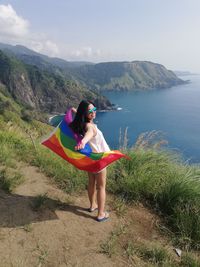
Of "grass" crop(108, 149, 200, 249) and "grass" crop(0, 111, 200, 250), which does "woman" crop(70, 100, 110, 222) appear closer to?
"grass" crop(0, 111, 200, 250)

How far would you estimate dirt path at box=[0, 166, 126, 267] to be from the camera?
3.39m

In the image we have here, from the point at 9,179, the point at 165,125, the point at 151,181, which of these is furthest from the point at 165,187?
the point at 165,125

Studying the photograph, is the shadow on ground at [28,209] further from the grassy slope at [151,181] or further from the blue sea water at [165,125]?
the blue sea water at [165,125]

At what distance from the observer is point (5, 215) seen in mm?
4207

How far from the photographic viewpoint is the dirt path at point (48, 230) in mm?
3389

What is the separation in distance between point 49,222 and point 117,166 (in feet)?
6.35

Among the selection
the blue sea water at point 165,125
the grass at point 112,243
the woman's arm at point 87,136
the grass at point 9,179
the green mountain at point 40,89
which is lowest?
the blue sea water at point 165,125

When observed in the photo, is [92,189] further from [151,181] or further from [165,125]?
[165,125]

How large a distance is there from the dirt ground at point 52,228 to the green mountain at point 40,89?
13900 cm

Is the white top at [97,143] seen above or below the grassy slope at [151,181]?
above

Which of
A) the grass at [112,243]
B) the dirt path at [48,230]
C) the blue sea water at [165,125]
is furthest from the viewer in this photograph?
the blue sea water at [165,125]

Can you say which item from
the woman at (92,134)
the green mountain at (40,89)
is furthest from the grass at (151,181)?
the green mountain at (40,89)

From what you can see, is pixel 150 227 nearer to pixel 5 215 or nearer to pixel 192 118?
pixel 5 215

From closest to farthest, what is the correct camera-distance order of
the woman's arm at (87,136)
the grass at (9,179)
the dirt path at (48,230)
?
the dirt path at (48,230)
the woman's arm at (87,136)
the grass at (9,179)
